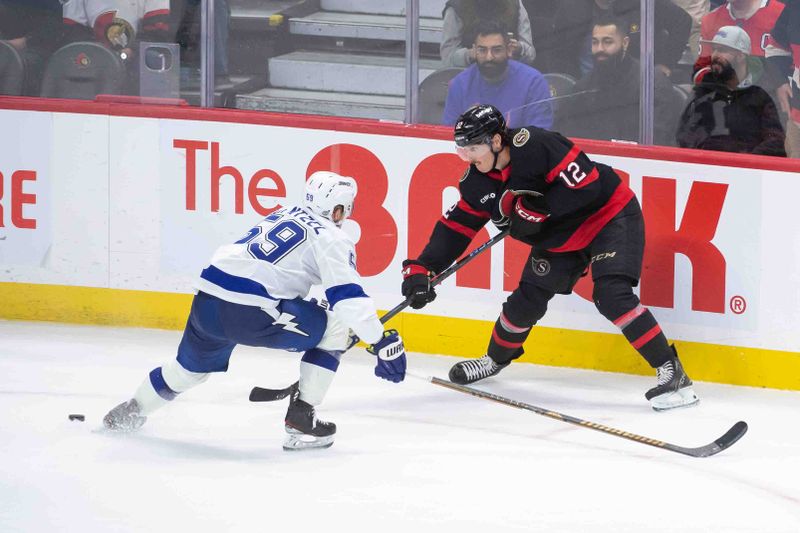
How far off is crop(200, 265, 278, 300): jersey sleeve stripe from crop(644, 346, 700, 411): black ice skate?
55.2 inches

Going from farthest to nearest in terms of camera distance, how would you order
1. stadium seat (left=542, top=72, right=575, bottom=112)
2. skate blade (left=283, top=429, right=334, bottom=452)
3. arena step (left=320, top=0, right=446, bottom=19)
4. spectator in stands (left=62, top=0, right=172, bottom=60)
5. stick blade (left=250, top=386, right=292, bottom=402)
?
spectator in stands (left=62, top=0, right=172, bottom=60) < arena step (left=320, top=0, right=446, bottom=19) < stadium seat (left=542, top=72, right=575, bottom=112) < stick blade (left=250, top=386, right=292, bottom=402) < skate blade (left=283, top=429, right=334, bottom=452)

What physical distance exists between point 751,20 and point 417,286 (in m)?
1.48

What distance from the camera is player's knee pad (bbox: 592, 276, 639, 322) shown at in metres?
4.45

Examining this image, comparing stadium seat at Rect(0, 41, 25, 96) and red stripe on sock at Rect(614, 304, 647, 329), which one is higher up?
stadium seat at Rect(0, 41, 25, 96)

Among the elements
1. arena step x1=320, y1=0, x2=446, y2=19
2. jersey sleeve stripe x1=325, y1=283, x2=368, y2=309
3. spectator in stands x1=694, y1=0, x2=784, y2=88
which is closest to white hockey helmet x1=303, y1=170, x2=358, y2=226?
jersey sleeve stripe x1=325, y1=283, x2=368, y2=309

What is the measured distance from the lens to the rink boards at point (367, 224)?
4.75 m

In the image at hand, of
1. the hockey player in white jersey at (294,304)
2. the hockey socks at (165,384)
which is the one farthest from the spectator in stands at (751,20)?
the hockey socks at (165,384)

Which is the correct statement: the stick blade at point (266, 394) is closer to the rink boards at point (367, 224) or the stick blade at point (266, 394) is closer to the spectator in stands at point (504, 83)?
the rink boards at point (367, 224)

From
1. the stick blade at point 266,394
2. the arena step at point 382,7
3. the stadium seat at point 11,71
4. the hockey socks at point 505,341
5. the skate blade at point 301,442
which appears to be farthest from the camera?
the stadium seat at point 11,71

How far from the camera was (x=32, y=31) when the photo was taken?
563 cm

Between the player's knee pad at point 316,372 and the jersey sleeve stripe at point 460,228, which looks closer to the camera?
the player's knee pad at point 316,372

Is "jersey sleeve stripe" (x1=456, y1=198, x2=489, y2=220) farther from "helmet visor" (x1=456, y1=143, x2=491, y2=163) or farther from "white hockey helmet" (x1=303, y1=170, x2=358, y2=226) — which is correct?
"white hockey helmet" (x1=303, y1=170, x2=358, y2=226)

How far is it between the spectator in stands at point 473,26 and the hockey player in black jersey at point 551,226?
72 cm

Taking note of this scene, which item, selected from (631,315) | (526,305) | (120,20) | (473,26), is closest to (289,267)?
(526,305)
